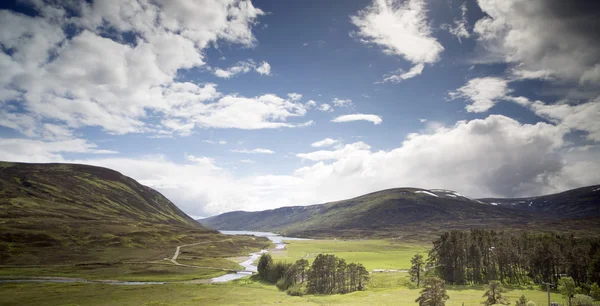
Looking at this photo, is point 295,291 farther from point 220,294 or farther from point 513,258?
Result: point 513,258

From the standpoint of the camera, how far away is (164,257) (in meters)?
186

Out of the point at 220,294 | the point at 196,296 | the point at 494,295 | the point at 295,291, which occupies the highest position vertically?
the point at 494,295

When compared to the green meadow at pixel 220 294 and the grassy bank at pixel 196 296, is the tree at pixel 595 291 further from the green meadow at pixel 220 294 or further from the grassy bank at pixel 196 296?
the grassy bank at pixel 196 296

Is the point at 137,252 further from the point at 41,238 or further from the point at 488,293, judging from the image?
the point at 488,293

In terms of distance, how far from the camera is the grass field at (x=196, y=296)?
87.1m

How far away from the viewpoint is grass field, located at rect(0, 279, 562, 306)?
3428 inches

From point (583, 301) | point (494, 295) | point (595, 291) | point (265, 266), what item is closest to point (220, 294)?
point (265, 266)

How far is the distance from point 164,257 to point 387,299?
147097 mm

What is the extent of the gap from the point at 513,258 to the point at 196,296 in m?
119

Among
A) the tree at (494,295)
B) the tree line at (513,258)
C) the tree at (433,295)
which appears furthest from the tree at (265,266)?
the tree at (494,295)

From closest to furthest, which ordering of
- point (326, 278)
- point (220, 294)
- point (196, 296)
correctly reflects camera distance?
1. point (196, 296)
2. point (220, 294)
3. point (326, 278)

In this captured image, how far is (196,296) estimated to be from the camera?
98438mm

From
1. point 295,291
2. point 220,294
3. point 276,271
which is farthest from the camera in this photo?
point 276,271

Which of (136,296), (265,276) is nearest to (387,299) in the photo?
(265,276)
